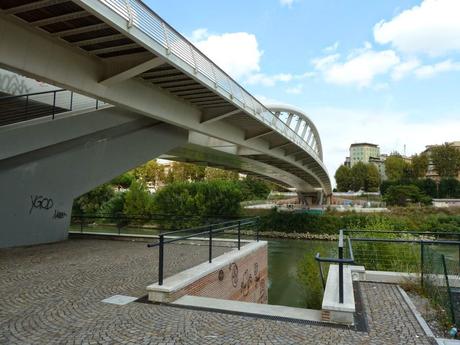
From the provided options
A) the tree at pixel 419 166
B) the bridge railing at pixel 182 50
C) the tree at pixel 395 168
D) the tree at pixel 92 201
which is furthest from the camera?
the tree at pixel 395 168

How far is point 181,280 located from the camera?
6.98 m

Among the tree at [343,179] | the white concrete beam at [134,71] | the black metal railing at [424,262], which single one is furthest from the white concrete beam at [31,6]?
the tree at [343,179]

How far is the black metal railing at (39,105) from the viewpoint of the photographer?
13.2 meters

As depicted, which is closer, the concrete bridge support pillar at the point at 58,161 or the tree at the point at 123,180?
the concrete bridge support pillar at the point at 58,161

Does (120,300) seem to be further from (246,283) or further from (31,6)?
(31,6)

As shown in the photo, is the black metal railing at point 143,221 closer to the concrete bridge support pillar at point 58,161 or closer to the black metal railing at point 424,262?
the concrete bridge support pillar at point 58,161

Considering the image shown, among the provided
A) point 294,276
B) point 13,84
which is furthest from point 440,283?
point 13,84

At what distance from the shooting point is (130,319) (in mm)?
5383

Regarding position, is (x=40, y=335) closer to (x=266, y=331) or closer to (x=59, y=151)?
(x=266, y=331)

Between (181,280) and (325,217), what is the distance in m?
35.5

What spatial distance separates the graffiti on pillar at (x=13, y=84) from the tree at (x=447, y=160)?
82.9 m

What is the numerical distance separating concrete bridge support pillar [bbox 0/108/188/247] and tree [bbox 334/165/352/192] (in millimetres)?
97670

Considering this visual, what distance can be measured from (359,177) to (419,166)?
2168 centimetres

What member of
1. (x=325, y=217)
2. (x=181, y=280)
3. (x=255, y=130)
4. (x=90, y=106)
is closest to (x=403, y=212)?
(x=325, y=217)
